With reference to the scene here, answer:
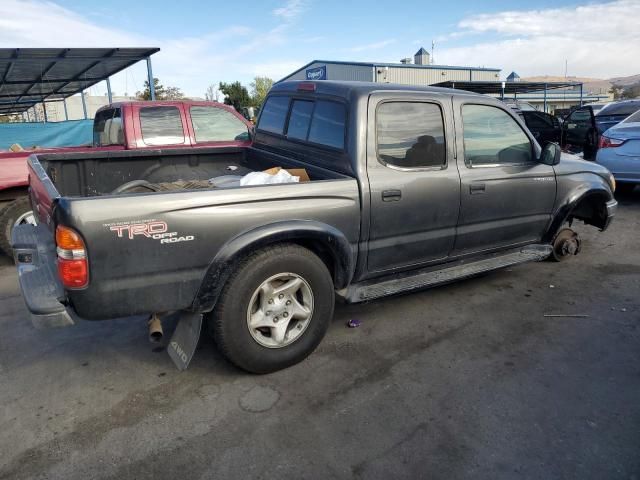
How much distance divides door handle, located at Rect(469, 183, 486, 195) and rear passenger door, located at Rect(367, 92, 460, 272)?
147mm

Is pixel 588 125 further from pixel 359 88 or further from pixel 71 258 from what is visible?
pixel 71 258

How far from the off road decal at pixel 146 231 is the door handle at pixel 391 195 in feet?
4.60

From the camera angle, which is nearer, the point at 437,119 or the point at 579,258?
the point at 437,119

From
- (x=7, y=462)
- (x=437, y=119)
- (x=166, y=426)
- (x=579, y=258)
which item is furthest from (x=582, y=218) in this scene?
(x=7, y=462)

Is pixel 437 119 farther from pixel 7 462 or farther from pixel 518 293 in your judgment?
pixel 7 462

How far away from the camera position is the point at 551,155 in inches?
171

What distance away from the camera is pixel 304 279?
3135 millimetres

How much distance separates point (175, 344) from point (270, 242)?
92 cm

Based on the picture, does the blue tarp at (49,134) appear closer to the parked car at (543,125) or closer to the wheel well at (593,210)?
the parked car at (543,125)

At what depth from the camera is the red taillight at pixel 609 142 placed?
7.89 meters

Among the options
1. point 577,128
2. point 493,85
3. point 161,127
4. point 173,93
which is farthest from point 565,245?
point 173,93

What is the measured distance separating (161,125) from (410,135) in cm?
412

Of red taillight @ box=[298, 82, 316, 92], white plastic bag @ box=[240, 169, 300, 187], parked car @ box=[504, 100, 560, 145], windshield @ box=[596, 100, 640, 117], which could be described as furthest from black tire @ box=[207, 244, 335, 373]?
windshield @ box=[596, 100, 640, 117]

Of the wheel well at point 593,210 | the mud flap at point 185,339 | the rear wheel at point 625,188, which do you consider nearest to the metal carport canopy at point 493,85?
the rear wheel at point 625,188
